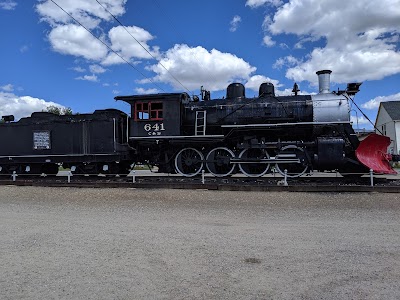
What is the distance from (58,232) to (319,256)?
4764 mm

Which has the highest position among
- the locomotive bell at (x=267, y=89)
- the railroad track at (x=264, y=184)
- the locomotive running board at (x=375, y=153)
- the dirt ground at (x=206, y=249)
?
the locomotive bell at (x=267, y=89)

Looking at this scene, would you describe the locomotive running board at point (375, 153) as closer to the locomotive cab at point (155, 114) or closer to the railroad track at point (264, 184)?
the railroad track at point (264, 184)

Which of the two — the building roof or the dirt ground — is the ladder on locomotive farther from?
the building roof

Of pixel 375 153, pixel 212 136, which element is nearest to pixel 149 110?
pixel 212 136

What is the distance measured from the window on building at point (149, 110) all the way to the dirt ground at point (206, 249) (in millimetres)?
4654

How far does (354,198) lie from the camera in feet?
32.0

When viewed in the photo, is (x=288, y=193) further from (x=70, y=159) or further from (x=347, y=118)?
(x=70, y=159)

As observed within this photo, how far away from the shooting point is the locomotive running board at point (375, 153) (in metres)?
11.1

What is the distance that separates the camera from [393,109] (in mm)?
44156

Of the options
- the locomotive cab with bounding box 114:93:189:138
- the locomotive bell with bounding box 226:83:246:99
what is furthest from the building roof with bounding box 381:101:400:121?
the locomotive cab with bounding box 114:93:189:138

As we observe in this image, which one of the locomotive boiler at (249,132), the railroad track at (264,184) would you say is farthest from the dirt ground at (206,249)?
the locomotive boiler at (249,132)

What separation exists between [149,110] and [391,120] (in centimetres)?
3781

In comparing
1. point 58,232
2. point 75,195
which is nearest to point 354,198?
point 58,232

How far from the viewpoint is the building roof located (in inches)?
1655
